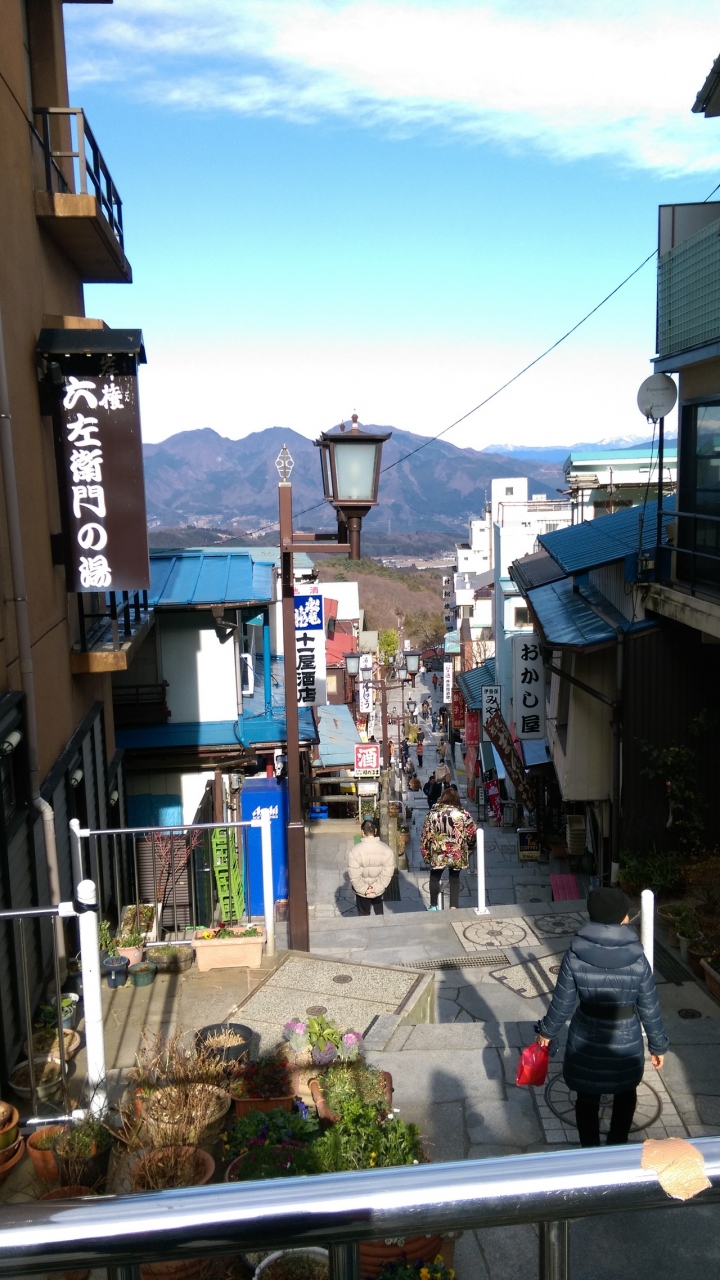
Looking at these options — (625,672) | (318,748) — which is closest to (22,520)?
(625,672)

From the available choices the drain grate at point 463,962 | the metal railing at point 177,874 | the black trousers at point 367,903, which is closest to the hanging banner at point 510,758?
the metal railing at point 177,874

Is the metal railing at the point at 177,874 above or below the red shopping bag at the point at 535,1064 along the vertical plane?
below

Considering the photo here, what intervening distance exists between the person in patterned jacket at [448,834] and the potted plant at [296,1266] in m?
7.71

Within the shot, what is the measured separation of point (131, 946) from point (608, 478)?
35.8 m

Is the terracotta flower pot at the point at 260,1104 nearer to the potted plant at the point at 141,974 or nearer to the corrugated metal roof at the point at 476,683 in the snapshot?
the potted plant at the point at 141,974

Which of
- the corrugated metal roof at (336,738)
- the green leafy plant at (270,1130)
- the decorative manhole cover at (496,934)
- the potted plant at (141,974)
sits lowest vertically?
the corrugated metal roof at (336,738)

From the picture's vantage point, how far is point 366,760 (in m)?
24.2

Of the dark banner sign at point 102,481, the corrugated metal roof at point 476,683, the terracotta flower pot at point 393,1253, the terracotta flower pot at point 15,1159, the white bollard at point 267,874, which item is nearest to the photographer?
the terracotta flower pot at point 393,1253

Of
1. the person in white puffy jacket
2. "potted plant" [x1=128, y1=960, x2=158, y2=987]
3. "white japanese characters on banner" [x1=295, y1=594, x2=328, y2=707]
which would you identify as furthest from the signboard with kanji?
"potted plant" [x1=128, y1=960, x2=158, y2=987]

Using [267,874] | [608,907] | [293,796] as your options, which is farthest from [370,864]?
[608,907]

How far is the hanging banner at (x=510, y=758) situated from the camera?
2327cm

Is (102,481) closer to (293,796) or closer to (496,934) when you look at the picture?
(293,796)

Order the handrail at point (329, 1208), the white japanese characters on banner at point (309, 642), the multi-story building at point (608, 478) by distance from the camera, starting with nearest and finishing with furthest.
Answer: the handrail at point (329, 1208) < the white japanese characters on banner at point (309, 642) < the multi-story building at point (608, 478)

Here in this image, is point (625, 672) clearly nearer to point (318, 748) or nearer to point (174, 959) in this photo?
point (174, 959)
